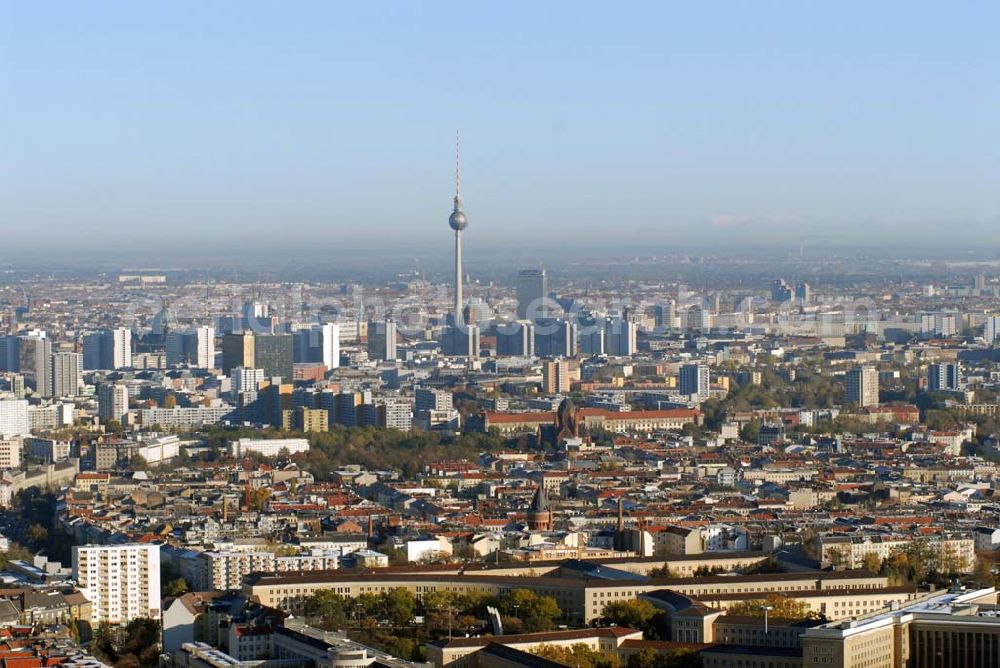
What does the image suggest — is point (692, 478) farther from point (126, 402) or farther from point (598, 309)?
point (598, 309)

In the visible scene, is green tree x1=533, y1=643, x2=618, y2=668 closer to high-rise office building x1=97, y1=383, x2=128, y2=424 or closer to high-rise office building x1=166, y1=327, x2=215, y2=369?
high-rise office building x1=97, y1=383, x2=128, y2=424

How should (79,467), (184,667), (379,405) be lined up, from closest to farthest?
(184,667), (79,467), (379,405)

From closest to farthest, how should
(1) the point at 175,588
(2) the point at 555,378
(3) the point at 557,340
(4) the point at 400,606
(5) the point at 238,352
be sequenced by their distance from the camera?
1. (4) the point at 400,606
2. (1) the point at 175,588
3. (2) the point at 555,378
4. (5) the point at 238,352
5. (3) the point at 557,340

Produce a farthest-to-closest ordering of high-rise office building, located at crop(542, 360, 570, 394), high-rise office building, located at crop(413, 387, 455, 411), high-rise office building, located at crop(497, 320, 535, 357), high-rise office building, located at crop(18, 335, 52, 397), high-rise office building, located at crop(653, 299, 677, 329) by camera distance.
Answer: high-rise office building, located at crop(653, 299, 677, 329), high-rise office building, located at crop(497, 320, 535, 357), high-rise office building, located at crop(542, 360, 570, 394), high-rise office building, located at crop(18, 335, 52, 397), high-rise office building, located at crop(413, 387, 455, 411)

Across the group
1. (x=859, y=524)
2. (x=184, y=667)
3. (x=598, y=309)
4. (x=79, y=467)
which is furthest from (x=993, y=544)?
A: (x=598, y=309)

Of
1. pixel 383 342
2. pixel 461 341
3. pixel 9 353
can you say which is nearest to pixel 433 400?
pixel 9 353

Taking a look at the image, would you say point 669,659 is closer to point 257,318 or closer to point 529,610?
point 529,610

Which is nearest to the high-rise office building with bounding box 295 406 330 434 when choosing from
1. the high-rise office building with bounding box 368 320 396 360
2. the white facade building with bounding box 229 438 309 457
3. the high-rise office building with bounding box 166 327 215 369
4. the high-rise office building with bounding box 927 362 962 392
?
the white facade building with bounding box 229 438 309 457
